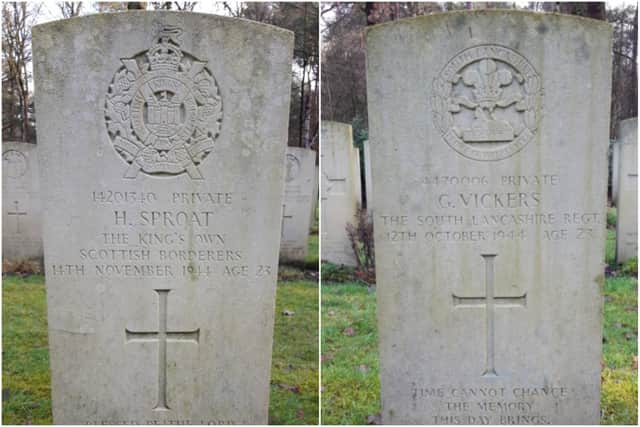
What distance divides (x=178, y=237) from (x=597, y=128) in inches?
117

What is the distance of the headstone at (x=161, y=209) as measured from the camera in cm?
395

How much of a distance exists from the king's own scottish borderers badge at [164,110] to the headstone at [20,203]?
738 centimetres

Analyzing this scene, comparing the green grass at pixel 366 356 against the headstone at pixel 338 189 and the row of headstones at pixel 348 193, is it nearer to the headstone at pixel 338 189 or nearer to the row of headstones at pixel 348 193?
the row of headstones at pixel 348 193

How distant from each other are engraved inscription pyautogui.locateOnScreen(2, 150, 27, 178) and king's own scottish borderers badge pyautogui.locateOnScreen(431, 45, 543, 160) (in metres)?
8.86

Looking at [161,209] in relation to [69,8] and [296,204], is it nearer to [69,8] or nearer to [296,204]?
[296,204]

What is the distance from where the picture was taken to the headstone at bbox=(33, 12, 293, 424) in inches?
156

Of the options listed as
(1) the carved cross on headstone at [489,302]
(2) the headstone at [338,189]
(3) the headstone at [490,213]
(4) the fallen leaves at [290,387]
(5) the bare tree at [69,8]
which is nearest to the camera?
(3) the headstone at [490,213]

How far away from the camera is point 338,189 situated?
10.7 metres

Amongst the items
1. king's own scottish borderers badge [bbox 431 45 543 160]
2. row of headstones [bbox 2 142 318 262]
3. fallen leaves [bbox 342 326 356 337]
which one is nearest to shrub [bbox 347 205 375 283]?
row of headstones [bbox 2 142 318 262]

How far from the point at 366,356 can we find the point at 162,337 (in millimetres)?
2788

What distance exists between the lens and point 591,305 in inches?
164

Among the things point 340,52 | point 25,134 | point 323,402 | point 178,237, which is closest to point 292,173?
point 323,402

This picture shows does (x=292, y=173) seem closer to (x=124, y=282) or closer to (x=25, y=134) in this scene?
(x=124, y=282)

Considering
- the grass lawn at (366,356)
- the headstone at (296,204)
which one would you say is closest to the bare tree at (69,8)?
the headstone at (296,204)
